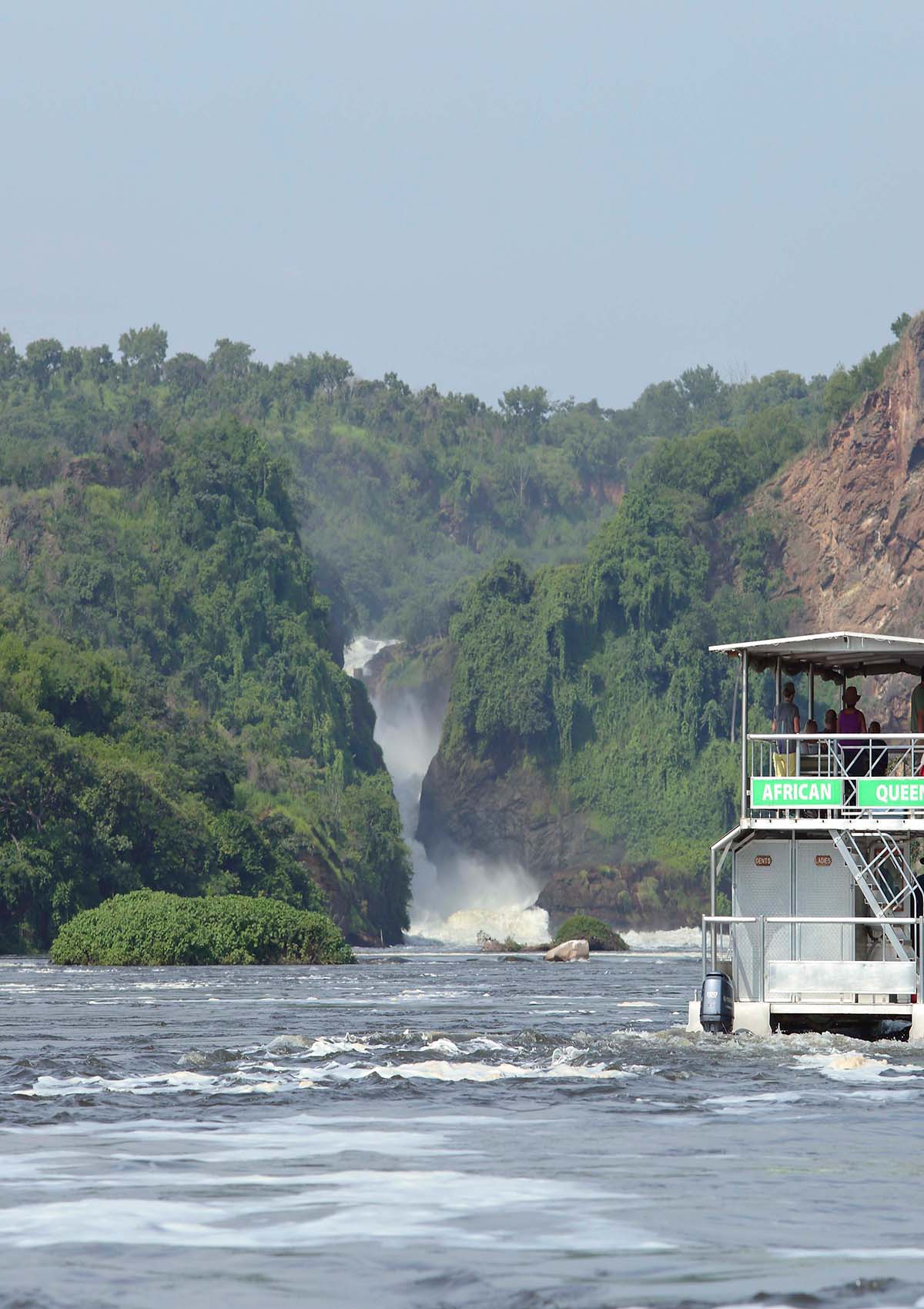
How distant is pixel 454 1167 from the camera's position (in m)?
22.7

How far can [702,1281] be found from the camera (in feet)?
56.2

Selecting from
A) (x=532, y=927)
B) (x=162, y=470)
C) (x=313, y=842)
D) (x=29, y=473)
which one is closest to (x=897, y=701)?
(x=532, y=927)

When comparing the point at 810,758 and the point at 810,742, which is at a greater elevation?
the point at 810,742

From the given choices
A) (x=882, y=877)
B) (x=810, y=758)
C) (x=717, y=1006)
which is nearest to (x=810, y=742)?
(x=810, y=758)

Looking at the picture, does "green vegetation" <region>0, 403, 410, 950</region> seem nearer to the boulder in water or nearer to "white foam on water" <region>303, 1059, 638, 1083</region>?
the boulder in water

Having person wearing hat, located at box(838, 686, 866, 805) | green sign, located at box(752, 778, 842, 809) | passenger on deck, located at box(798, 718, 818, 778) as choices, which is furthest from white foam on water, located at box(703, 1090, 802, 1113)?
passenger on deck, located at box(798, 718, 818, 778)

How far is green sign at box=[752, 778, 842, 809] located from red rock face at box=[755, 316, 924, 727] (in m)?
139

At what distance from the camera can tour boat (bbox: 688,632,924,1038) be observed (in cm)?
3559

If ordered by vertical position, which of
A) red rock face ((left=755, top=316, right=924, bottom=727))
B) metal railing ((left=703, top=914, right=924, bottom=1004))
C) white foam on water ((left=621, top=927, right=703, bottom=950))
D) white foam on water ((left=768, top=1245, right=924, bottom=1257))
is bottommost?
white foam on water ((left=621, top=927, right=703, bottom=950))

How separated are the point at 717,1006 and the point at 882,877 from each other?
158 inches

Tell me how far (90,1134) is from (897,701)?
472ft

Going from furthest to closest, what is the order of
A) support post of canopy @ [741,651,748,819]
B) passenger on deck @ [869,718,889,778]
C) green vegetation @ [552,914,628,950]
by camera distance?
green vegetation @ [552,914,628,950] < passenger on deck @ [869,718,889,778] < support post of canopy @ [741,651,748,819]

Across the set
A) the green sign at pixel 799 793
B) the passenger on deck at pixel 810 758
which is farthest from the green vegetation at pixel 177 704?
the green sign at pixel 799 793

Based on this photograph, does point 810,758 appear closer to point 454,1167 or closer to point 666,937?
point 454,1167
